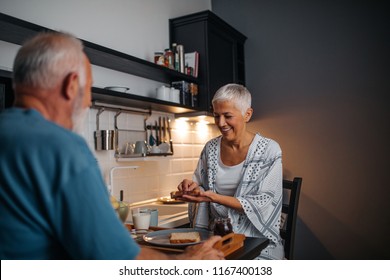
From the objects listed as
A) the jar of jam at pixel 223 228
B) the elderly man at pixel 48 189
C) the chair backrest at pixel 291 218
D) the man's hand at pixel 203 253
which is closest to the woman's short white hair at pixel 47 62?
the elderly man at pixel 48 189

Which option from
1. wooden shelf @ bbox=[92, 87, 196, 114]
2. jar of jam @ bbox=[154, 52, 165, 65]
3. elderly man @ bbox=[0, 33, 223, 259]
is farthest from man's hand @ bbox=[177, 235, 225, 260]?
jar of jam @ bbox=[154, 52, 165, 65]

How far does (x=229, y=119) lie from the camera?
194 centimetres

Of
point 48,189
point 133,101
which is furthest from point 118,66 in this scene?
point 48,189

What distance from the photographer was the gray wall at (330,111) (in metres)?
2.99

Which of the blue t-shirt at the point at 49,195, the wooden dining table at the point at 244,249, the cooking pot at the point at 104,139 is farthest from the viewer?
the cooking pot at the point at 104,139

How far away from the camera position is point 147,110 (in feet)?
9.14

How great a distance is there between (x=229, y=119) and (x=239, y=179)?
1.11ft

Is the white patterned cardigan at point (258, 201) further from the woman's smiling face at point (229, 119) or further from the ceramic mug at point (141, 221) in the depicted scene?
the ceramic mug at point (141, 221)

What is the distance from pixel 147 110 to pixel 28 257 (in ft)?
6.97

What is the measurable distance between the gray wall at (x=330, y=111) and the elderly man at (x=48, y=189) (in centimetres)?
280

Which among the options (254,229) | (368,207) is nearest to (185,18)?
(254,229)

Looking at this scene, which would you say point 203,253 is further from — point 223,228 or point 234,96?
point 234,96

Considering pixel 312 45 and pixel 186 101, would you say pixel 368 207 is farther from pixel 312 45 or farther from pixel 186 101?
pixel 186 101

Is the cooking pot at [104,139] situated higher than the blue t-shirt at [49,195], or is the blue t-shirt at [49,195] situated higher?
the cooking pot at [104,139]
